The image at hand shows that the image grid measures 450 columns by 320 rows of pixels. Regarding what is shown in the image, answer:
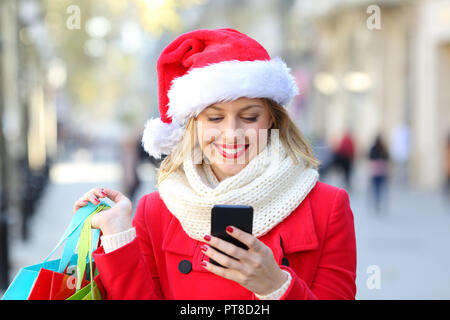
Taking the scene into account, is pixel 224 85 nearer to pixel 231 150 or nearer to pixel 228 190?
pixel 231 150

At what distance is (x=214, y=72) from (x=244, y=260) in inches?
30.8

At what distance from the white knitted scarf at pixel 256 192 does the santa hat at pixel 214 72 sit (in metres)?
0.23

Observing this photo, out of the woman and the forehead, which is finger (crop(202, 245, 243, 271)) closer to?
the woman

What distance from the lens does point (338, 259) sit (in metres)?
2.21

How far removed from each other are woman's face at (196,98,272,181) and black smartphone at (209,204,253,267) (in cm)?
44

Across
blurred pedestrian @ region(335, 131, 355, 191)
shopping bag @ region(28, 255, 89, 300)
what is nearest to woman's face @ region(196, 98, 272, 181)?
shopping bag @ region(28, 255, 89, 300)

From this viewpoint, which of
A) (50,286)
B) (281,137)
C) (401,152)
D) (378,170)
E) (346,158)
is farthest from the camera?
(401,152)

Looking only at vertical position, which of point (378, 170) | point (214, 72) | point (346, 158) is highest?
point (214, 72)

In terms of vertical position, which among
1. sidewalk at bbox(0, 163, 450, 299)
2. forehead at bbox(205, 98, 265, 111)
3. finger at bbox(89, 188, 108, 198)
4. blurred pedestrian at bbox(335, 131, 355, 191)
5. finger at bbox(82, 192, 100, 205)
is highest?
forehead at bbox(205, 98, 265, 111)

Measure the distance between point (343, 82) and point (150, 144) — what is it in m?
23.8

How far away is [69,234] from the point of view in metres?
2.12

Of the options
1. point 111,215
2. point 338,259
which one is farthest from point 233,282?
point 111,215

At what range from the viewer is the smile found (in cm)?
227
